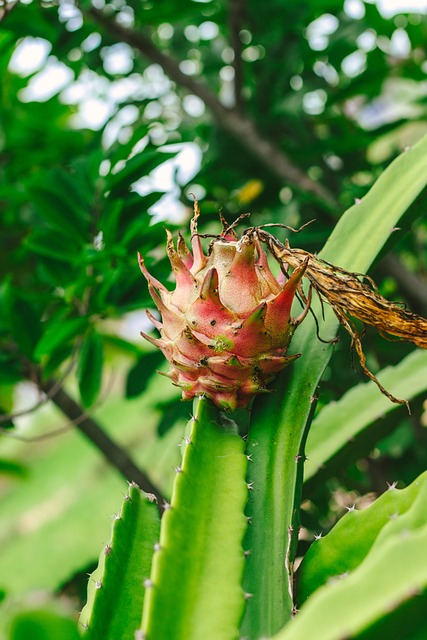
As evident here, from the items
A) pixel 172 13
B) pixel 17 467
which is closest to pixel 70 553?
pixel 17 467

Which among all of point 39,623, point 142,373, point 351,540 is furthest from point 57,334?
point 39,623

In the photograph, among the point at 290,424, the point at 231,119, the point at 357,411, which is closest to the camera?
the point at 290,424

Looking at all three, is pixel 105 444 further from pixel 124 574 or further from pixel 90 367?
pixel 124 574

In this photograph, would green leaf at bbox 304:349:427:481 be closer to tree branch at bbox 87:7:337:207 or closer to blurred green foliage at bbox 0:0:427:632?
blurred green foliage at bbox 0:0:427:632

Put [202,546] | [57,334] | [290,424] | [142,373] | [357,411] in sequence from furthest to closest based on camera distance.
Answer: [142,373] < [57,334] < [357,411] < [290,424] < [202,546]

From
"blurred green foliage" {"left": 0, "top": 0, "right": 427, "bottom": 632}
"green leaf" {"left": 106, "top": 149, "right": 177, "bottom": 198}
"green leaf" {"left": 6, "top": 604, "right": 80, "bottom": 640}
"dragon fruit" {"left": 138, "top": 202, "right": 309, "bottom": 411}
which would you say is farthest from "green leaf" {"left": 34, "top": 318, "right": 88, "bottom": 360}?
"green leaf" {"left": 6, "top": 604, "right": 80, "bottom": 640}

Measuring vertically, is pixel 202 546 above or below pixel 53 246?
below
